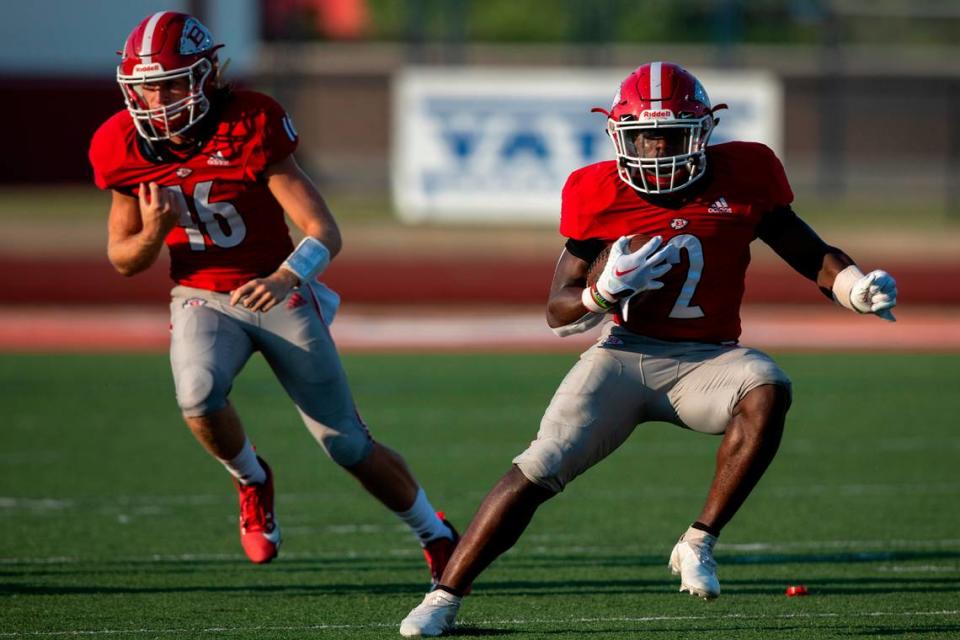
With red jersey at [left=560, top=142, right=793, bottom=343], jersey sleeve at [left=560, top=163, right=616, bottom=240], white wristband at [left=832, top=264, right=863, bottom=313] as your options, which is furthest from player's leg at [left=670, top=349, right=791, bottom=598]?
jersey sleeve at [left=560, top=163, right=616, bottom=240]

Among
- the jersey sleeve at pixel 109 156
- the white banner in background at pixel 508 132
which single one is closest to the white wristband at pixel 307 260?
the jersey sleeve at pixel 109 156

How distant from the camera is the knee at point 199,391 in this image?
5.07 m

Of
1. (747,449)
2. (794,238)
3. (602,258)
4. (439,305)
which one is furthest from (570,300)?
(439,305)

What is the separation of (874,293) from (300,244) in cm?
193

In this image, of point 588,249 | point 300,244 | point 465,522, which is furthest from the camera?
point 465,522

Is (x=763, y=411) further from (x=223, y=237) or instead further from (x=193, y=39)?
(x=193, y=39)

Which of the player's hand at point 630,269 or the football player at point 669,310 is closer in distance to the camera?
the player's hand at point 630,269

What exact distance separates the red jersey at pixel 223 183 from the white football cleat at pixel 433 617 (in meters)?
1.48

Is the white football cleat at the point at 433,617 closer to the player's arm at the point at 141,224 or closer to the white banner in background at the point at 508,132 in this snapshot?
the player's arm at the point at 141,224

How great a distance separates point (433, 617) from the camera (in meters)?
4.46

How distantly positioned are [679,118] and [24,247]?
14.1 meters

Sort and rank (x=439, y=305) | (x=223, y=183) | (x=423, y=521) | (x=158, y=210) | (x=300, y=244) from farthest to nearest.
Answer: (x=439, y=305) < (x=423, y=521) < (x=223, y=183) < (x=300, y=244) < (x=158, y=210)

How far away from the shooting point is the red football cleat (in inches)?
214

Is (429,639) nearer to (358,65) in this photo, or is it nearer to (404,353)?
(404,353)
